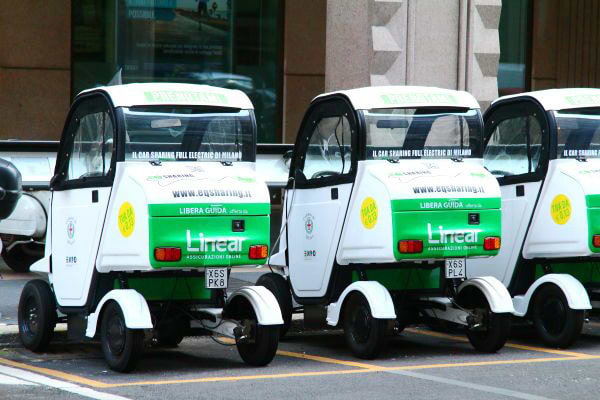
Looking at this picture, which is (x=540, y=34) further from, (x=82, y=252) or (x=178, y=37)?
(x=82, y=252)

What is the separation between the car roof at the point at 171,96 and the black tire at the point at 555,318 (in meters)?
2.97

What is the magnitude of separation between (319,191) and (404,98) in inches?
42.2

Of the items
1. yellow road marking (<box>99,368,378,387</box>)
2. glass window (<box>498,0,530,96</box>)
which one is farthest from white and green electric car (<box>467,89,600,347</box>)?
glass window (<box>498,0,530,96</box>)

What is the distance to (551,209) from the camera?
423 inches

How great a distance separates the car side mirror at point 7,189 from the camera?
32.2 feet

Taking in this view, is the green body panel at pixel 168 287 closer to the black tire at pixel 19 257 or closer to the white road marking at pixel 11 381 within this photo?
the white road marking at pixel 11 381

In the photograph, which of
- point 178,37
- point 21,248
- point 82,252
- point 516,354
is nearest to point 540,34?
point 178,37

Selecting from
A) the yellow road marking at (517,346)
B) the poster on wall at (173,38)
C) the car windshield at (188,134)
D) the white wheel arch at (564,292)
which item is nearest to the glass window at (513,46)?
the poster on wall at (173,38)

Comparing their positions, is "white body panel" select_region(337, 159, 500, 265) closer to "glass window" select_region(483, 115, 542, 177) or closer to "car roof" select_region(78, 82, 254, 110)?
"glass window" select_region(483, 115, 542, 177)

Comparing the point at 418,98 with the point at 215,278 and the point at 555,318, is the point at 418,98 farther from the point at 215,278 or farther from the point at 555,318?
the point at 215,278

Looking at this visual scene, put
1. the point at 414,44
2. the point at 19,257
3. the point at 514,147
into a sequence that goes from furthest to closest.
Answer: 1. the point at 414,44
2. the point at 19,257
3. the point at 514,147

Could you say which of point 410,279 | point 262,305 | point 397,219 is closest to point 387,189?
point 397,219

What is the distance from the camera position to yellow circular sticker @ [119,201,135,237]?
908 centimetres

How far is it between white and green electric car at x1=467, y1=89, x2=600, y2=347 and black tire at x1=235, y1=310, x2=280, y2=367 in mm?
2554
